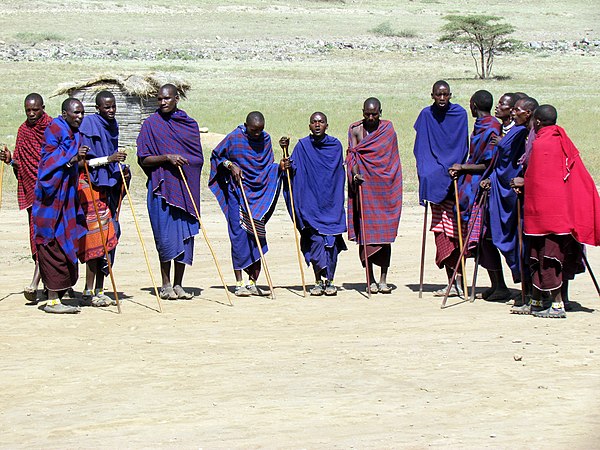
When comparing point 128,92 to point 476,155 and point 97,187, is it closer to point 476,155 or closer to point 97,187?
point 97,187

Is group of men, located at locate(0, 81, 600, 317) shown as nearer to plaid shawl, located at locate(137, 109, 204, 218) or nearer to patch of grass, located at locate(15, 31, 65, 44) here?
plaid shawl, located at locate(137, 109, 204, 218)

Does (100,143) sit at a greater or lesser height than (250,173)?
greater

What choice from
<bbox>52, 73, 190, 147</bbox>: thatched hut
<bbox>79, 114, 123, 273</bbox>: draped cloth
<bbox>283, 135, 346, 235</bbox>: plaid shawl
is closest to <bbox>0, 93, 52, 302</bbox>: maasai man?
<bbox>79, 114, 123, 273</bbox>: draped cloth

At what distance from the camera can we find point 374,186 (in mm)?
10367

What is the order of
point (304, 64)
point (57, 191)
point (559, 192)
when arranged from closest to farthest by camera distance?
1. point (559, 192)
2. point (57, 191)
3. point (304, 64)

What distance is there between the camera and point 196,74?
46.2 metres

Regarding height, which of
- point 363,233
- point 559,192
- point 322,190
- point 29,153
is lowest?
point 363,233

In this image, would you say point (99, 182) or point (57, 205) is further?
point (99, 182)

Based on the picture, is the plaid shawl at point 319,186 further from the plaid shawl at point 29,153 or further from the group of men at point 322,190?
the plaid shawl at point 29,153

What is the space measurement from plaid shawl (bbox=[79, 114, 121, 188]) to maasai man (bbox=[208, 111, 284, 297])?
3.51ft

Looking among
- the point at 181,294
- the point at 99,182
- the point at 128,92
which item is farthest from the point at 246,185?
the point at 128,92

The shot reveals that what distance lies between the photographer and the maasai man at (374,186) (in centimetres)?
1027

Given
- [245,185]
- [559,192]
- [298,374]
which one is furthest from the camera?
[245,185]

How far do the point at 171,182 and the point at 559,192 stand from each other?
140 inches
